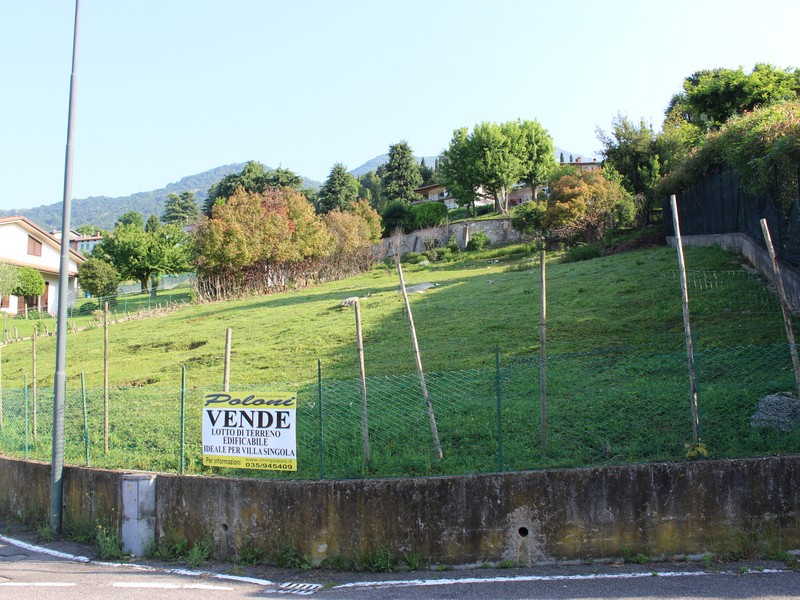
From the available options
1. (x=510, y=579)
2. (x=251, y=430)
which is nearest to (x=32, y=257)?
(x=251, y=430)

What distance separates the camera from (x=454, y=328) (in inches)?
707

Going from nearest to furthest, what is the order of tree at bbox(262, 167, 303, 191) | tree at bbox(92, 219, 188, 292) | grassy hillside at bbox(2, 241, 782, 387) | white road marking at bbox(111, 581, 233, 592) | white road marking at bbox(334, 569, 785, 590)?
white road marking at bbox(334, 569, 785, 590) < white road marking at bbox(111, 581, 233, 592) < grassy hillside at bbox(2, 241, 782, 387) < tree at bbox(92, 219, 188, 292) < tree at bbox(262, 167, 303, 191)

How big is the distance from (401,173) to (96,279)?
37.4 m

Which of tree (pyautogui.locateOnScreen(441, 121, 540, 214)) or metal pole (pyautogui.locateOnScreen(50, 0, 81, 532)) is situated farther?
tree (pyautogui.locateOnScreen(441, 121, 540, 214))

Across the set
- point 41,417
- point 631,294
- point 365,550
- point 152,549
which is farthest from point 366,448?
point 631,294

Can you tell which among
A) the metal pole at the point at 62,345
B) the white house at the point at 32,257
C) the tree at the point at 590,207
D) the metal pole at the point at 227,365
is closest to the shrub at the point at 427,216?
the tree at the point at 590,207

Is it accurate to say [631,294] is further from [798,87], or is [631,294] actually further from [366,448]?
[798,87]

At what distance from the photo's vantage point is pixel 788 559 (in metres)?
6.86

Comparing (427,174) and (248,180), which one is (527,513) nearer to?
(248,180)

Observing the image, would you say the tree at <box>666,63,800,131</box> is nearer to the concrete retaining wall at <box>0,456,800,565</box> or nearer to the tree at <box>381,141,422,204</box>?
the concrete retaining wall at <box>0,456,800,565</box>

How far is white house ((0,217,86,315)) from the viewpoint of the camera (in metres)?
47.1

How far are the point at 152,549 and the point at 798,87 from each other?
108 ft

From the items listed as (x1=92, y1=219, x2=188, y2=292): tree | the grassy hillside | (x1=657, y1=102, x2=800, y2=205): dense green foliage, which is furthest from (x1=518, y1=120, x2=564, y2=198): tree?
(x1=657, y1=102, x2=800, y2=205): dense green foliage

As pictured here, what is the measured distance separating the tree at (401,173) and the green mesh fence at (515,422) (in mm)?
65817
